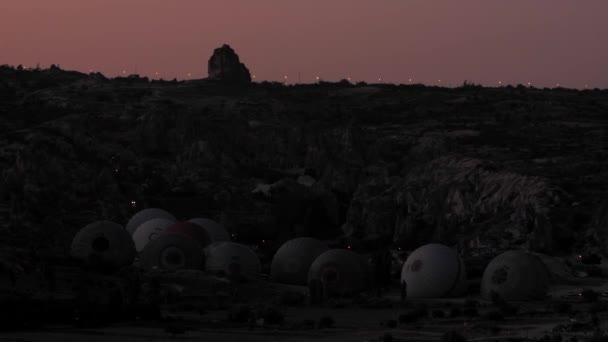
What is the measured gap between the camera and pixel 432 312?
48.2 m

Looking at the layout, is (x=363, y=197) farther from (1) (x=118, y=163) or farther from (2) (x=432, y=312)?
(2) (x=432, y=312)

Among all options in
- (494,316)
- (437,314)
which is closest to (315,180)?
(437,314)

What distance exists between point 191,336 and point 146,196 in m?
55.3

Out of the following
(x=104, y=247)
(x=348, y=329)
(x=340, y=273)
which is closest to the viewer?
(x=348, y=329)

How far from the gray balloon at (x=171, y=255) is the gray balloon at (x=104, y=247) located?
3.61ft

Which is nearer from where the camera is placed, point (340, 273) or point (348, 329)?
point (348, 329)

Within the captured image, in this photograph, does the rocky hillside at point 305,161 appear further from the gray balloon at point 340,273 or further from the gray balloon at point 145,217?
the gray balloon at point 340,273

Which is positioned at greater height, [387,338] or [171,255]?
[171,255]

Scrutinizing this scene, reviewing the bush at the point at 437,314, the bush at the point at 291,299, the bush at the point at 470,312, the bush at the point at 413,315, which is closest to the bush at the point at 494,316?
the bush at the point at 470,312

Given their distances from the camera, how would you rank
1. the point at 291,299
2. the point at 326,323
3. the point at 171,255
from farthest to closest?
the point at 171,255 → the point at 291,299 → the point at 326,323

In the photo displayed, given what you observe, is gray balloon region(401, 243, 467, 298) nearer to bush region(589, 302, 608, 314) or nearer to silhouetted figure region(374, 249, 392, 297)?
silhouetted figure region(374, 249, 392, 297)

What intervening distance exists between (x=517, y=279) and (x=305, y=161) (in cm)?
5589

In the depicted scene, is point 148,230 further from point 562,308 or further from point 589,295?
point 562,308

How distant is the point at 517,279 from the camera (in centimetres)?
5369
